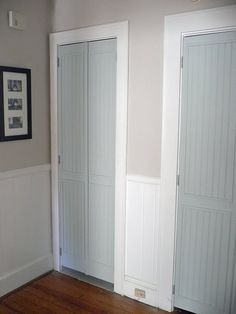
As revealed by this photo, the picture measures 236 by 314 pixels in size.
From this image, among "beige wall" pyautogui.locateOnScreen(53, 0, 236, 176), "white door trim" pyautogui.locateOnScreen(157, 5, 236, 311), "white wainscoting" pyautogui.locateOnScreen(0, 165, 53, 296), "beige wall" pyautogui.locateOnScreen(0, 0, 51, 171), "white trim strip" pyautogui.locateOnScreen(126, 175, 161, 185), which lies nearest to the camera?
"white door trim" pyautogui.locateOnScreen(157, 5, 236, 311)

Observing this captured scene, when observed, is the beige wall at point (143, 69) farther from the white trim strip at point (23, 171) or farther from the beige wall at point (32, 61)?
the white trim strip at point (23, 171)

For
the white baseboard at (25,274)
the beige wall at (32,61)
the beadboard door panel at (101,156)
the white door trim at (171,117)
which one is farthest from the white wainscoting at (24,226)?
the white door trim at (171,117)

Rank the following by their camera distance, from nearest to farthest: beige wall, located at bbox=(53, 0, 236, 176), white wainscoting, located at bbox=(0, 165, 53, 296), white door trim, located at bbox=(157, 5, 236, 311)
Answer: white door trim, located at bbox=(157, 5, 236, 311) < beige wall, located at bbox=(53, 0, 236, 176) < white wainscoting, located at bbox=(0, 165, 53, 296)

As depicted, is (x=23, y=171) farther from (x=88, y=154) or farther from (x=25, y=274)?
(x=25, y=274)

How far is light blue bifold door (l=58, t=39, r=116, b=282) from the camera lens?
104 inches

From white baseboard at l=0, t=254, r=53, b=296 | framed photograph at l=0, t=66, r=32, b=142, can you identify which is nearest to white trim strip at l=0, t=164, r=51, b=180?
framed photograph at l=0, t=66, r=32, b=142

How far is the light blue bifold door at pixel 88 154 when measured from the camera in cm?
265

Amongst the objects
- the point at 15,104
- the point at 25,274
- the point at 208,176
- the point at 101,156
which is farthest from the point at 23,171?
the point at 208,176

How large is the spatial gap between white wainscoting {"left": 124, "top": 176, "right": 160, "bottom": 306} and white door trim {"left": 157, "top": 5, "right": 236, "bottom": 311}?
0.06 metres

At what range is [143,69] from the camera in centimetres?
242

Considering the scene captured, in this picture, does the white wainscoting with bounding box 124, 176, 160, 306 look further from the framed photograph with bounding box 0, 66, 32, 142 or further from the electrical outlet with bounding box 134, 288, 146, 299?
the framed photograph with bounding box 0, 66, 32, 142

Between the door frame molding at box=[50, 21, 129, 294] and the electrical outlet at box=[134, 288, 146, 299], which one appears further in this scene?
the electrical outlet at box=[134, 288, 146, 299]

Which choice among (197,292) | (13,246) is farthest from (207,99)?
(13,246)

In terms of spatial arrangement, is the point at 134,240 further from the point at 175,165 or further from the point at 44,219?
→ the point at 44,219
